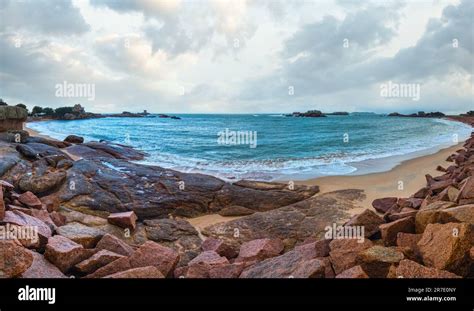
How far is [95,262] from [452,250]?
5625 millimetres

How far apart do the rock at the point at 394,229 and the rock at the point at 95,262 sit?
4.73 metres

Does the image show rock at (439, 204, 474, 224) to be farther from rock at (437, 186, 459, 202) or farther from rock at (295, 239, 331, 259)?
rock at (437, 186, 459, 202)

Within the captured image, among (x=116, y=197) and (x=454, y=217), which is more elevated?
(x=454, y=217)

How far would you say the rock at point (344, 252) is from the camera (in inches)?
208

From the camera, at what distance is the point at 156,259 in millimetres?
6102

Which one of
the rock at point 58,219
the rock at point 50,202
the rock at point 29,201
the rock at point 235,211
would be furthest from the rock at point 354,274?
the rock at point 50,202

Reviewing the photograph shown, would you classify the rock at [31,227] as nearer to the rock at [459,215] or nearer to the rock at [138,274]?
the rock at [138,274]

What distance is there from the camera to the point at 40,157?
572 inches

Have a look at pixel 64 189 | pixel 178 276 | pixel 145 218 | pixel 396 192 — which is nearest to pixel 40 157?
pixel 64 189

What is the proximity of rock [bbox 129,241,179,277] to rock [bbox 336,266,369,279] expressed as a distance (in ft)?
9.62

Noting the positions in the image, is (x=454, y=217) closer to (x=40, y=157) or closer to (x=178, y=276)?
(x=178, y=276)

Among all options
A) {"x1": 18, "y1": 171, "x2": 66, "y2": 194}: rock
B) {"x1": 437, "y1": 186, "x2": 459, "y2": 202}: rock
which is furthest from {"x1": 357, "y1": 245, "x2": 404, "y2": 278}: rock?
{"x1": 18, "y1": 171, "x2": 66, "y2": 194}: rock
